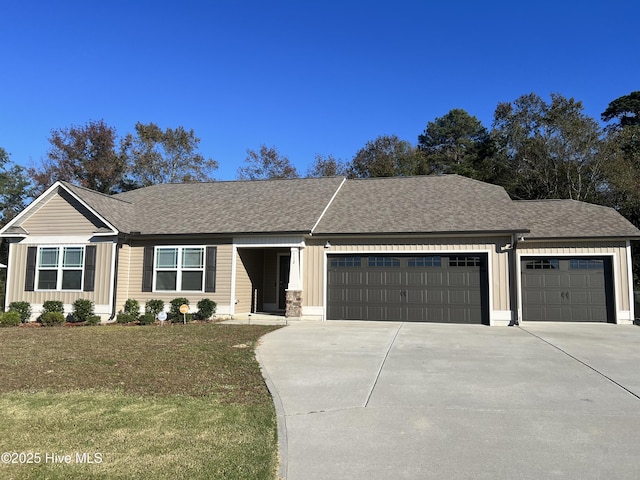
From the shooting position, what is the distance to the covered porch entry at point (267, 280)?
1540cm

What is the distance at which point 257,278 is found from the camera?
17.8 m

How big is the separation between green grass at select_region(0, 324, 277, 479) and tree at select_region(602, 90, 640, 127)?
4277cm

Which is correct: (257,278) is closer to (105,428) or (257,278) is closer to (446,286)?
(446,286)

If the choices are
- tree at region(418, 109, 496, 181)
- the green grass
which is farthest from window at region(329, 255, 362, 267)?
tree at region(418, 109, 496, 181)

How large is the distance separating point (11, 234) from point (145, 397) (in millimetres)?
13375

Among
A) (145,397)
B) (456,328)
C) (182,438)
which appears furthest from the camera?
(456,328)

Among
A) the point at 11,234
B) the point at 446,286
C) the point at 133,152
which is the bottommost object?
the point at 446,286

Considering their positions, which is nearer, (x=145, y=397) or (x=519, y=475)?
(x=519, y=475)

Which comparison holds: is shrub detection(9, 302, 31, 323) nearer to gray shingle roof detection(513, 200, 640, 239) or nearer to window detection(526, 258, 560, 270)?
gray shingle roof detection(513, 200, 640, 239)

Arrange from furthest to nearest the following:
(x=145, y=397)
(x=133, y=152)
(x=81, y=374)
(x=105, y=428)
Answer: (x=133, y=152) → (x=81, y=374) → (x=145, y=397) → (x=105, y=428)

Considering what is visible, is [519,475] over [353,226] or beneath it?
beneath

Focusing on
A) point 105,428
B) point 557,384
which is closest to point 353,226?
point 557,384

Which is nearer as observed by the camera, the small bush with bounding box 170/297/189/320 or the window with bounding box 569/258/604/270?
the window with bounding box 569/258/604/270

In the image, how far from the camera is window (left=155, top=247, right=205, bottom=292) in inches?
627
